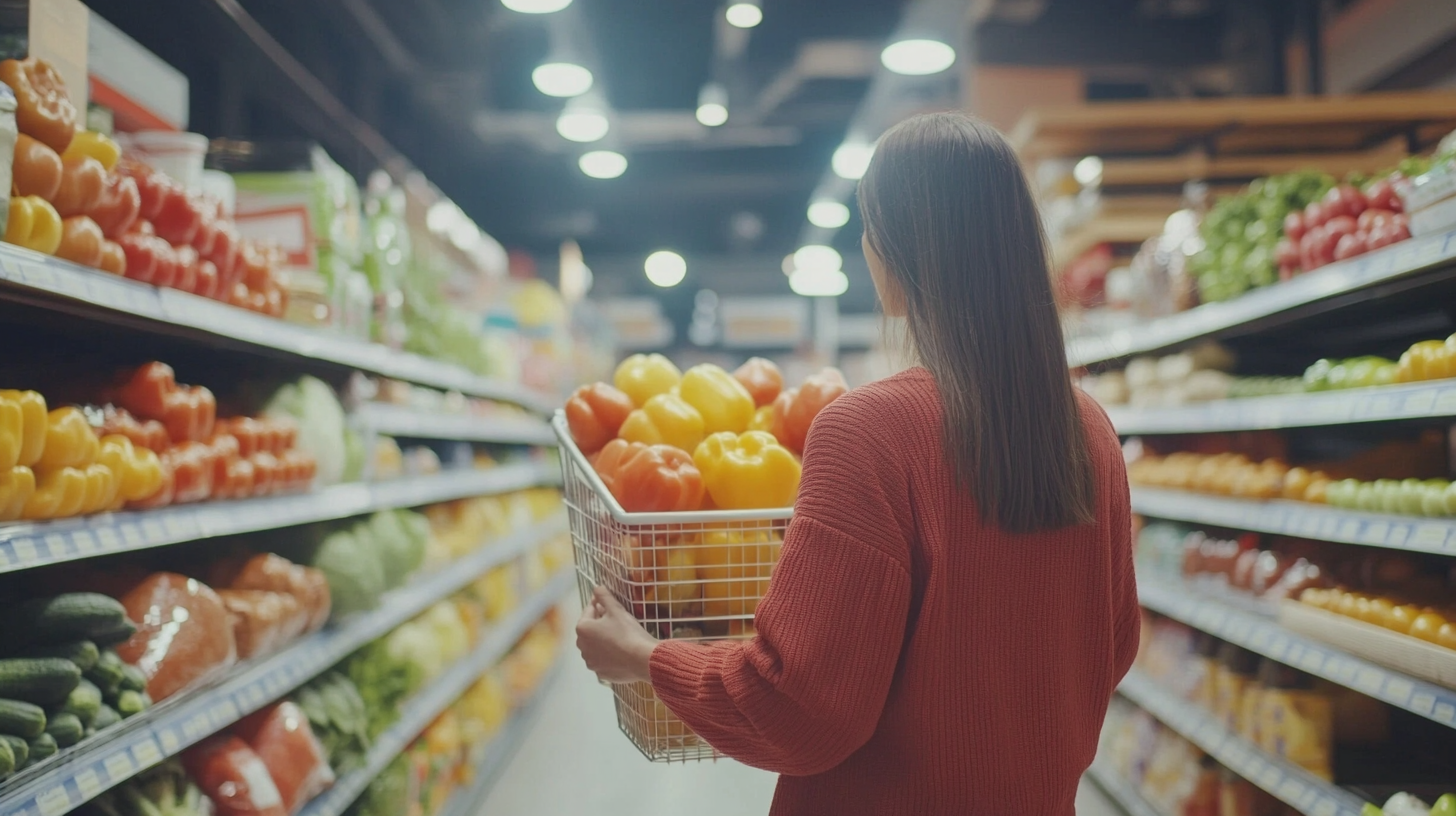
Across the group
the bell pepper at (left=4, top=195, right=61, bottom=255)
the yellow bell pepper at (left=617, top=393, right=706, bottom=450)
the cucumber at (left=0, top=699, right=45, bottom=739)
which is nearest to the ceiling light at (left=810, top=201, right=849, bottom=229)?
the yellow bell pepper at (left=617, top=393, right=706, bottom=450)

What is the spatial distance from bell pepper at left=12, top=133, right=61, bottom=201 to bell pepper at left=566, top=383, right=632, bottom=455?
905 millimetres

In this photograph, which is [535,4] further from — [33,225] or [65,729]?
[65,729]

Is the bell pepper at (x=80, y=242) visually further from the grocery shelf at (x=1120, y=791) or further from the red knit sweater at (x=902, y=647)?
the grocery shelf at (x=1120, y=791)

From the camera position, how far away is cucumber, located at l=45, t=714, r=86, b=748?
1.66 metres

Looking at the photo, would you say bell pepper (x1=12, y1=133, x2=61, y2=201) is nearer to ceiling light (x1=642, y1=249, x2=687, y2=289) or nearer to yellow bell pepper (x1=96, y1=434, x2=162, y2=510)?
yellow bell pepper (x1=96, y1=434, x2=162, y2=510)

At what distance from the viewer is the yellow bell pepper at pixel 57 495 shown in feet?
5.43

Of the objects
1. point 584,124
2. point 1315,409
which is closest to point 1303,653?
point 1315,409

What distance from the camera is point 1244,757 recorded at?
3076 mm

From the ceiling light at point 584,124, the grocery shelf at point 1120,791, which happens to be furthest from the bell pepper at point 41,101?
the ceiling light at point 584,124

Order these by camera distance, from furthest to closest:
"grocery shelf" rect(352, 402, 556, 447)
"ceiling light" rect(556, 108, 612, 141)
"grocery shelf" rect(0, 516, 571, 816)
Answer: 1. "ceiling light" rect(556, 108, 612, 141)
2. "grocery shelf" rect(352, 402, 556, 447)
3. "grocery shelf" rect(0, 516, 571, 816)

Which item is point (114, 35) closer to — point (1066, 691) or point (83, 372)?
point (83, 372)

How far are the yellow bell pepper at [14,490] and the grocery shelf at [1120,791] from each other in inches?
139

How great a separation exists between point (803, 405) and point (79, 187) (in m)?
1.27

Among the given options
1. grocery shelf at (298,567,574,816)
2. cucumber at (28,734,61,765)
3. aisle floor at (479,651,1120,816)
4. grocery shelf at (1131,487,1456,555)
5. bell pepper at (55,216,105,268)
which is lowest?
aisle floor at (479,651,1120,816)
